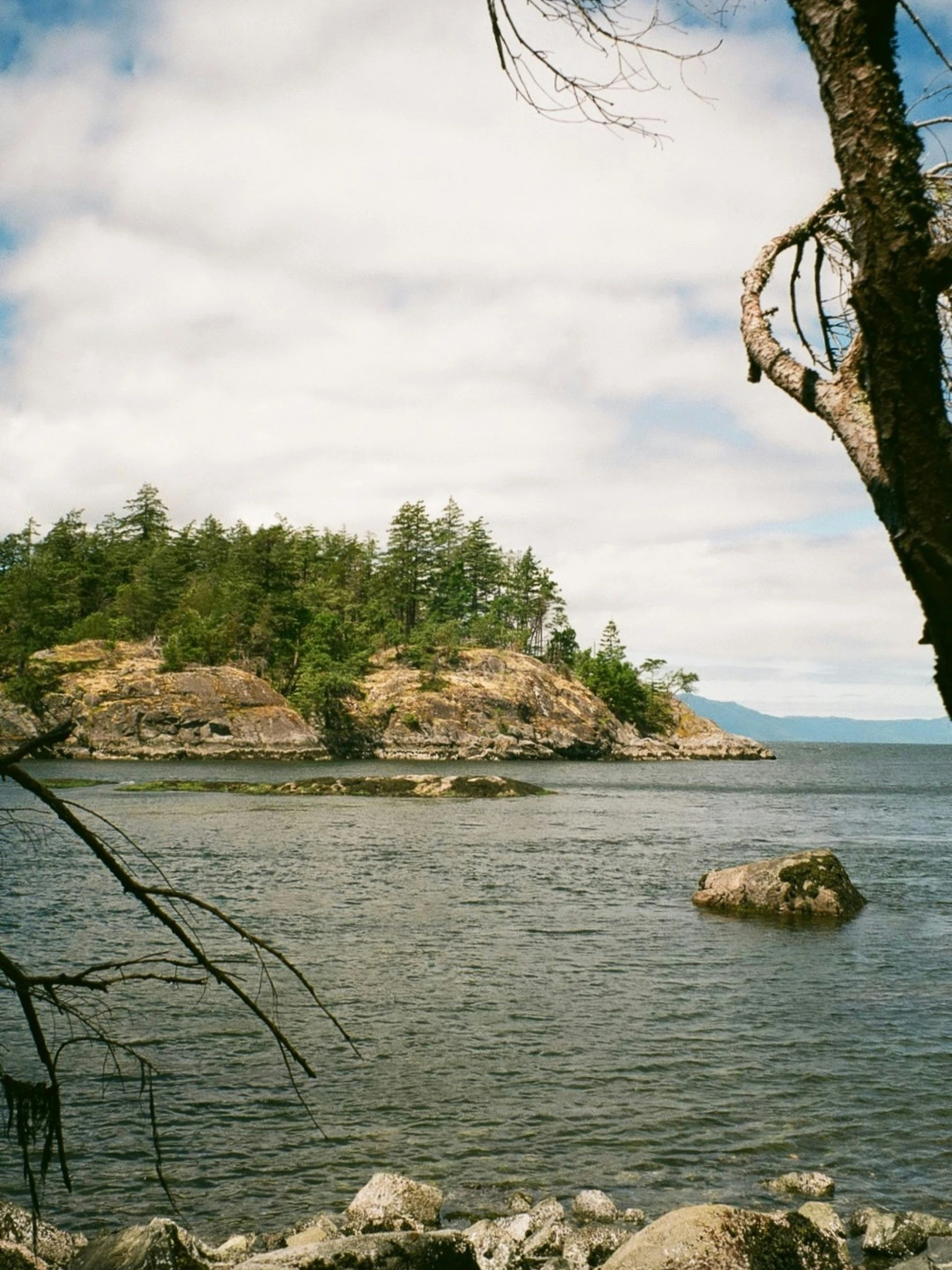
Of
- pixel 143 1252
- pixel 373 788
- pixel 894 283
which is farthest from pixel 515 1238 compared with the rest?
pixel 373 788

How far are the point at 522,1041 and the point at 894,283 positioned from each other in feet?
43.9

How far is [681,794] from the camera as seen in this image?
68.8 metres

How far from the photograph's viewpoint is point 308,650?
123m

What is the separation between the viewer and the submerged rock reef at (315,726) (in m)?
98.7

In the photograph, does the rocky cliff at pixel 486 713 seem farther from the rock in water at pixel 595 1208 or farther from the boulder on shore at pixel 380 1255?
the boulder on shore at pixel 380 1255

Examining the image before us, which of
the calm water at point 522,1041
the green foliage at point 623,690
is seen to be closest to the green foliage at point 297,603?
the green foliage at point 623,690

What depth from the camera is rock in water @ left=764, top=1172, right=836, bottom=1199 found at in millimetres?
9766

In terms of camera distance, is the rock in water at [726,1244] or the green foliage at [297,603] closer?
the rock in water at [726,1244]

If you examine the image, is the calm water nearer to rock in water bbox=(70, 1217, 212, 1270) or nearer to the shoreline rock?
rock in water bbox=(70, 1217, 212, 1270)

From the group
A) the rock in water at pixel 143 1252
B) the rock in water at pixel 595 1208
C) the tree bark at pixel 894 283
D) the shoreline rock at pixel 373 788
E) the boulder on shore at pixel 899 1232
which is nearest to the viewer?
the tree bark at pixel 894 283

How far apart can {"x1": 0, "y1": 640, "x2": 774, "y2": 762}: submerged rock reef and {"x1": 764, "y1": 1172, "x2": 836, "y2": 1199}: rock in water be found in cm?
8162

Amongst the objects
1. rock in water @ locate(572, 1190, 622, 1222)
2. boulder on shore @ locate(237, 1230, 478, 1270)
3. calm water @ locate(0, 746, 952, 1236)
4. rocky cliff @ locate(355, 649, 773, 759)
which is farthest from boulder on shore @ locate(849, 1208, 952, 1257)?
rocky cliff @ locate(355, 649, 773, 759)

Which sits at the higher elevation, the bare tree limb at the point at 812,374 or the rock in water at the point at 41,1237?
the bare tree limb at the point at 812,374

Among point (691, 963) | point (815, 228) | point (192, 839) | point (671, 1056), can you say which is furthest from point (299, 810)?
point (815, 228)
